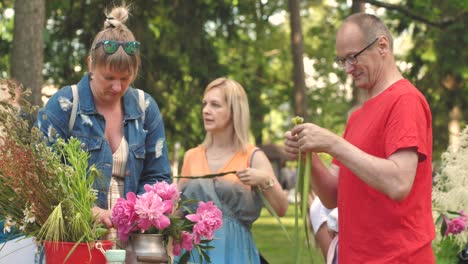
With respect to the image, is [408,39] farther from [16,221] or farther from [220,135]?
[16,221]

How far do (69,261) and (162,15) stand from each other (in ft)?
39.4

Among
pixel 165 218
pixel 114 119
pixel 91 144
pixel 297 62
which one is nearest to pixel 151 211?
pixel 165 218

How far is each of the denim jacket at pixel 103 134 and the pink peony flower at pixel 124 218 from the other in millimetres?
634

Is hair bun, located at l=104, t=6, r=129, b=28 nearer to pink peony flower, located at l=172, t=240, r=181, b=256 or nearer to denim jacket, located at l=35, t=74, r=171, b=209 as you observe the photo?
denim jacket, located at l=35, t=74, r=171, b=209

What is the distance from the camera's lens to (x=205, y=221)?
3.74 metres

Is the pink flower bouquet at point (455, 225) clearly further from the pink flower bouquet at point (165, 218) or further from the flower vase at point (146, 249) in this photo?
the flower vase at point (146, 249)

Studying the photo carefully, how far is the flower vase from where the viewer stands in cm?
351

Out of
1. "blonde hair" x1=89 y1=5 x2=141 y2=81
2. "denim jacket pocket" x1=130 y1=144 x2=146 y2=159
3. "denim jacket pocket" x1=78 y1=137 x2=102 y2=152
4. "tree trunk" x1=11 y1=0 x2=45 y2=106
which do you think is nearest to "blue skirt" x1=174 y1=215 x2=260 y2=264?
"denim jacket pocket" x1=130 y1=144 x2=146 y2=159

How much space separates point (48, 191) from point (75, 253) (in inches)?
9.1

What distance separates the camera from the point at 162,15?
49.9 feet

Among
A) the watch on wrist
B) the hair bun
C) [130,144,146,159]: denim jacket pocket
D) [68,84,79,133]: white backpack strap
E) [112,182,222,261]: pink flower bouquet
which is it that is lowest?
the watch on wrist

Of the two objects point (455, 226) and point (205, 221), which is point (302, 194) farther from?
point (455, 226)

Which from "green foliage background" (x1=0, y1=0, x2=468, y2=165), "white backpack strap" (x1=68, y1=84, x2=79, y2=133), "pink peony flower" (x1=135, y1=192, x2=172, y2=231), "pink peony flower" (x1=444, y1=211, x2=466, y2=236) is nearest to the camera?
"pink peony flower" (x1=135, y1=192, x2=172, y2=231)

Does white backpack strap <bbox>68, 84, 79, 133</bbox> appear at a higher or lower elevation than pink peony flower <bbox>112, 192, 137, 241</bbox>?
higher
